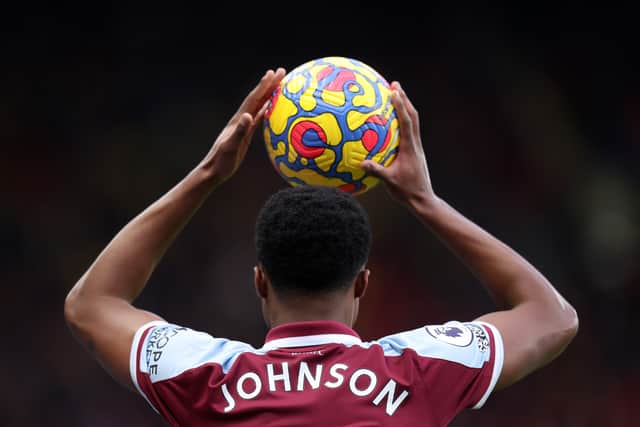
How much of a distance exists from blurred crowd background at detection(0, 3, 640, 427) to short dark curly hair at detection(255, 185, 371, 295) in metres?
6.37

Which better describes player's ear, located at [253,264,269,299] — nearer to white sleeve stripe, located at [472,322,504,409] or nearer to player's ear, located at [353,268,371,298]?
player's ear, located at [353,268,371,298]

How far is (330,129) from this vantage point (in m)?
2.88

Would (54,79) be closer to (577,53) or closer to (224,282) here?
(224,282)

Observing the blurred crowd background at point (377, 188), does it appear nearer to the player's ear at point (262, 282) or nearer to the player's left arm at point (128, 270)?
the player's left arm at point (128, 270)

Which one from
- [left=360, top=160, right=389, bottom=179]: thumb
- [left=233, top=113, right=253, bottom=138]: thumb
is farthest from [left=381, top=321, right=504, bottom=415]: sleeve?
[left=233, top=113, right=253, bottom=138]: thumb

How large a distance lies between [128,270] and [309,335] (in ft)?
1.56

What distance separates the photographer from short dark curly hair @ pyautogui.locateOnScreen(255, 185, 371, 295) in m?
2.02

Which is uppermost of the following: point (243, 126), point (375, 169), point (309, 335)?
point (243, 126)

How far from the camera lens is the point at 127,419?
8.20 meters

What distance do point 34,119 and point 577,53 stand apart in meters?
5.01

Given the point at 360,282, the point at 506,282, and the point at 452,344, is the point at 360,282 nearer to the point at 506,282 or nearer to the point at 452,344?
the point at 452,344

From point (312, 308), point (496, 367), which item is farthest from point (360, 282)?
point (496, 367)

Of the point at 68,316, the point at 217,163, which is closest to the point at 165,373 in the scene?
the point at 68,316

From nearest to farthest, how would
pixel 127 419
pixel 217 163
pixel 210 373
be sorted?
pixel 210 373 → pixel 217 163 → pixel 127 419
